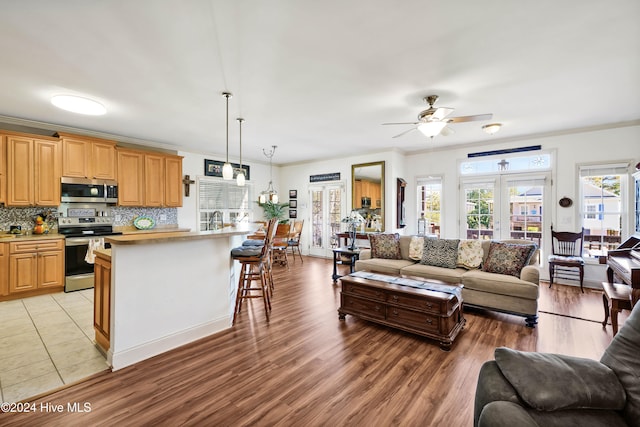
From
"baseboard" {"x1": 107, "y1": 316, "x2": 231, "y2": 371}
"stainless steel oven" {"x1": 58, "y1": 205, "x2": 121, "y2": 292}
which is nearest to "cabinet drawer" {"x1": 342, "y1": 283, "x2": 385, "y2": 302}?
"baseboard" {"x1": 107, "y1": 316, "x2": 231, "y2": 371}

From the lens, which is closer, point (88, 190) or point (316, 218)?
point (88, 190)

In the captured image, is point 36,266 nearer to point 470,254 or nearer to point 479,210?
point 470,254

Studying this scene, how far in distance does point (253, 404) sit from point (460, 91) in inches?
144

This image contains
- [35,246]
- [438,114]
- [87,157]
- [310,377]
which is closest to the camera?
[310,377]

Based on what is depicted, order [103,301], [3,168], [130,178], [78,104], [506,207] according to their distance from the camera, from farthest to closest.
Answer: [506,207] → [130,178] → [3,168] → [78,104] → [103,301]

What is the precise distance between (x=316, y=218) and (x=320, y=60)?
5.44m

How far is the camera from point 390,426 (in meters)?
1.69

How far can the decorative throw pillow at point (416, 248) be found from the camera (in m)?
4.36

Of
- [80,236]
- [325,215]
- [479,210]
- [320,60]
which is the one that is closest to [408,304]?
[320,60]

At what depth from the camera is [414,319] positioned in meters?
2.84

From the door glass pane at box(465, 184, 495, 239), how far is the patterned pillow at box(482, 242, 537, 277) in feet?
7.40

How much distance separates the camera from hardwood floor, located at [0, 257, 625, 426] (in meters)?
1.78

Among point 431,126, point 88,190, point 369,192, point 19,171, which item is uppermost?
point 431,126

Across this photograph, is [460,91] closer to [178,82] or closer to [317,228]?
[178,82]
